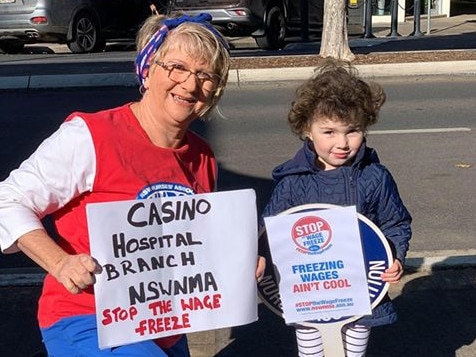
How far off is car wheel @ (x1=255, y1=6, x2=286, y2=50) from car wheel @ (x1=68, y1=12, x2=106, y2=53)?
3265 millimetres

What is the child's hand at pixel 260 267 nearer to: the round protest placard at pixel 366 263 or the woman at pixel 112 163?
the round protest placard at pixel 366 263

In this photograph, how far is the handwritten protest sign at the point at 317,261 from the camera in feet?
9.52

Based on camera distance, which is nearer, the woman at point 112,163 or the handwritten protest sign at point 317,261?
the woman at point 112,163

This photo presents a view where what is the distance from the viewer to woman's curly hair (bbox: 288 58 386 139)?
120 inches

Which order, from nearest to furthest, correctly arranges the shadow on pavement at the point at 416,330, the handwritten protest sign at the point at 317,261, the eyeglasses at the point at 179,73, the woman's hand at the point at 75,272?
the woman's hand at the point at 75,272 → the eyeglasses at the point at 179,73 → the handwritten protest sign at the point at 317,261 → the shadow on pavement at the point at 416,330

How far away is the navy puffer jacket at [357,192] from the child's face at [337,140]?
33 mm

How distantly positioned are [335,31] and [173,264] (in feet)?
40.1

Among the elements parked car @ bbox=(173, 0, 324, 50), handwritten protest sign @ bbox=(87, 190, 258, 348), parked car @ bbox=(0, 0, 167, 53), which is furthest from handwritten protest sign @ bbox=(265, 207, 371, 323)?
parked car @ bbox=(0, 0, 167, 53)

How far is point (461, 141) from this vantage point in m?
8.64

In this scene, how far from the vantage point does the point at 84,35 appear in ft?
57.8

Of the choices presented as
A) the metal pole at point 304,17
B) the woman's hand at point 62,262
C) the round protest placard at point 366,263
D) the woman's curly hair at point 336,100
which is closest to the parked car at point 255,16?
the metal pole at point 304,17

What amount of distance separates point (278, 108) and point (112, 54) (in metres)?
6.90

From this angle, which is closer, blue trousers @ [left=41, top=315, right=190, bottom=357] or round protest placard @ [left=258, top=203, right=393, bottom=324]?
blue trousers @ [left=41, top=315, right=190, bottom=357]

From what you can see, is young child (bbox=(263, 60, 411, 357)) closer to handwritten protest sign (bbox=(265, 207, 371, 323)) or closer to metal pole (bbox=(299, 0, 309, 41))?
handwritten protest sign (bbox=(265, 207, 371, 323))
